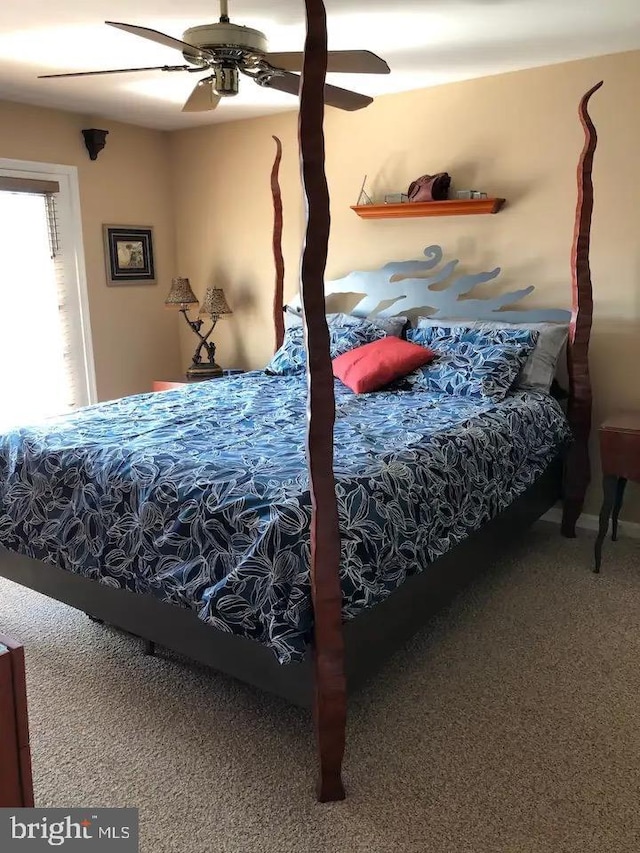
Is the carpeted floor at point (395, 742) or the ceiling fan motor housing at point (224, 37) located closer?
the carpeted floor at point (395, 742)

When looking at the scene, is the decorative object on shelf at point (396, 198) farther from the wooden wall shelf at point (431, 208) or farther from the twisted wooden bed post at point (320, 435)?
the twisted wooden bed post at point (320, 435)

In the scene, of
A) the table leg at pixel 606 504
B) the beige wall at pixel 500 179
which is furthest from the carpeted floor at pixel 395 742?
the beige wall at pixel 500 179

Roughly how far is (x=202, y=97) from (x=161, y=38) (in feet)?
1.86

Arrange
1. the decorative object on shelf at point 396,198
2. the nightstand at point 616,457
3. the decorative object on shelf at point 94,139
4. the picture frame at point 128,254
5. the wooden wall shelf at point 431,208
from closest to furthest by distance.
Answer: the nightstand at point 616,457 < the wooden wall shelf at point 431,208 < the decorative object on shelf at point 396,198 < the decorative object on shelf at point 94,139 < the picture frame at point 128,254

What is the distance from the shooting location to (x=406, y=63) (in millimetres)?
3330

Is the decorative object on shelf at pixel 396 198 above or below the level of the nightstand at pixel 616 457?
above

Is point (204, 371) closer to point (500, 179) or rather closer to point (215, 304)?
point (215, 304)

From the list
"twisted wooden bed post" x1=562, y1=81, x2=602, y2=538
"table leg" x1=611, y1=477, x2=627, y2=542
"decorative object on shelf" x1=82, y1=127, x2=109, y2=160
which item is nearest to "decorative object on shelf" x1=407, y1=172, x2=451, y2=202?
"twisted wooden bed post" x1=562, y1=81, x2=602, y2=538

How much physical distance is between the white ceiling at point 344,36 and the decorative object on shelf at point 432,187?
48 cm

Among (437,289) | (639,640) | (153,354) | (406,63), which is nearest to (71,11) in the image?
(406,63)

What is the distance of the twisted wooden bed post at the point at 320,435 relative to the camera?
1563 mm

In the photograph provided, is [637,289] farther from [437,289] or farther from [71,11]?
[71,11]

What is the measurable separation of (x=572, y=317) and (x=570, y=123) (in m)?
0.97

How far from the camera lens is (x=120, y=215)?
465 centimetres
